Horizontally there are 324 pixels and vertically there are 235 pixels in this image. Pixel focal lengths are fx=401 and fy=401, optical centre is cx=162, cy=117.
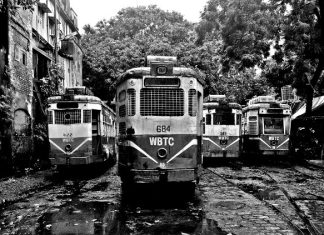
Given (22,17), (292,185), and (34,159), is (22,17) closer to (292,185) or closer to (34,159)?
(34,159)

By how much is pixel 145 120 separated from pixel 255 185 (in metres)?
5.24

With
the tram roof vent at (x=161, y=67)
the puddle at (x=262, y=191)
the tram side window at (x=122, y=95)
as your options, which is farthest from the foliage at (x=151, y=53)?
the tram roof vent at (x=161, y=67)

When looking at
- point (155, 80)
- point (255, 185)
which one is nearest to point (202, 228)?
point (155, 80)

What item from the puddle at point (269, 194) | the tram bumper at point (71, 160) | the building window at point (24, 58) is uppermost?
the building window at point (24, 58)

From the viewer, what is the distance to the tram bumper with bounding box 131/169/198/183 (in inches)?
376

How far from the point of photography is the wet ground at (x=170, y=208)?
→ 7309 mm

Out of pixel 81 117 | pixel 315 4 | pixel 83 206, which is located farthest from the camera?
pixel 315 4

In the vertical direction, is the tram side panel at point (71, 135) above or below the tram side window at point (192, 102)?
below

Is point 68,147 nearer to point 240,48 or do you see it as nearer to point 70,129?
point 70,129

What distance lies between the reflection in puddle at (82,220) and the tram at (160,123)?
3.94ft

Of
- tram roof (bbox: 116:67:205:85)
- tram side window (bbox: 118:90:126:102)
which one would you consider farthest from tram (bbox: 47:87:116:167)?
tram roof (bbox: 116:67:205:85)

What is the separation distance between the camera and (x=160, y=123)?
973cm

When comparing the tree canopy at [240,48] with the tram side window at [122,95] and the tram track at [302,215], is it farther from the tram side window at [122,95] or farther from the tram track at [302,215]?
the tram side window at [122,95]

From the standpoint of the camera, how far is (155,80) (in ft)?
31.9
